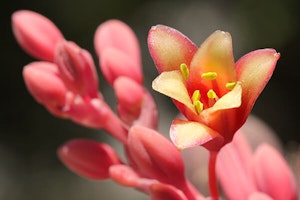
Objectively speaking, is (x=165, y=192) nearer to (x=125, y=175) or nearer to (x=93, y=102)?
(x=125, y=175)

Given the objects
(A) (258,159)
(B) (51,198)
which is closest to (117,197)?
(B) (51,198)

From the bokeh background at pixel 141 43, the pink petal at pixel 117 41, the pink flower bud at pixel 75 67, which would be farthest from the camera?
the bokeh background at pixel 141 43

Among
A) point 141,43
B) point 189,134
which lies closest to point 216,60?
point 189,134

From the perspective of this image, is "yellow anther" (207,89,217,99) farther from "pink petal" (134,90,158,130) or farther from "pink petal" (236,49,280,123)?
"pink petal" (134,90,158,130)

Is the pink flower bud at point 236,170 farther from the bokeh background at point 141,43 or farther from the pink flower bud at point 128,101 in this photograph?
the bokeh background at point 141,43

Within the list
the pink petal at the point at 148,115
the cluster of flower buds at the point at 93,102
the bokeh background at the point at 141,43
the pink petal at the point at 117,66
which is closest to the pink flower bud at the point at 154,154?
the cluster of flower buds at the point at 93,102

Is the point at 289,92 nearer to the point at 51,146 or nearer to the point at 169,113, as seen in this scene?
the point at 169,113

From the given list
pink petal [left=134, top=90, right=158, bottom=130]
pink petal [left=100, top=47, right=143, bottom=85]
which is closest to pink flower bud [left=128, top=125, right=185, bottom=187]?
pink petal [left=134, top=90, right=158, bottom=130]
